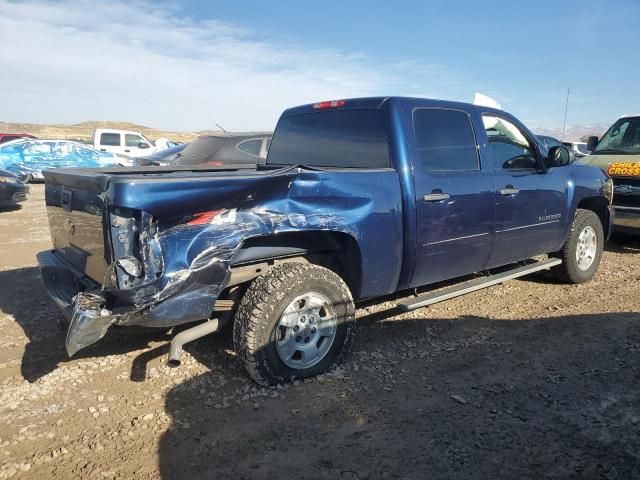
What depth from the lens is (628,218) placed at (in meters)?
7.50

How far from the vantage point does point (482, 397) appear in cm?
342

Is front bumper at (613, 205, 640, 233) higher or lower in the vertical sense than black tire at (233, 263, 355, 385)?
higher

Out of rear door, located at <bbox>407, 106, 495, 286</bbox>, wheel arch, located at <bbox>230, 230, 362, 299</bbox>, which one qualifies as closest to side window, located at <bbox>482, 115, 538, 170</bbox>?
rear door, located at <bbox>407, 106, 495, 286</bbox>

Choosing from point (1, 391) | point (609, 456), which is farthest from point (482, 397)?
point (1, 391)

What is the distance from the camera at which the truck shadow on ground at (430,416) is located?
107 inches

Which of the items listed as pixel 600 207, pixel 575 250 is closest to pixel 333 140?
pixel 575 250

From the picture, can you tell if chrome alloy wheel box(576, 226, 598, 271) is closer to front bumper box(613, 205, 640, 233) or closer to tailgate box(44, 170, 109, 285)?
front bumper box(613, 205, 640, 233)

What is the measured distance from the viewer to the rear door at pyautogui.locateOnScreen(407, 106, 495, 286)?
4.02 metres

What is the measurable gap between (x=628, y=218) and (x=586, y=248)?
6.64 ft

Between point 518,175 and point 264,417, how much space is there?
331cm

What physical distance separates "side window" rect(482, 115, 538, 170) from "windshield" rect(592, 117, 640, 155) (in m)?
3.92

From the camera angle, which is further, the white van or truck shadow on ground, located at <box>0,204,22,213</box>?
the white van

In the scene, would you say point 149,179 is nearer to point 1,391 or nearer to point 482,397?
point 1,391

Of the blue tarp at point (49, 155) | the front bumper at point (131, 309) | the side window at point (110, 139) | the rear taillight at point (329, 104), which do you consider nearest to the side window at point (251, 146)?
the rear taillight at point (329, 104)
